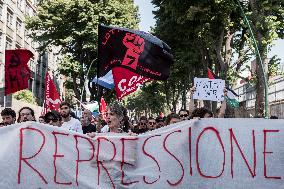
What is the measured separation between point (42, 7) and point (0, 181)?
102ft

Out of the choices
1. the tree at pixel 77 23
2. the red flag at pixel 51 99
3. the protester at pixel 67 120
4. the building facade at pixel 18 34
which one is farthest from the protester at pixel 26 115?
the tree at pixel 77 23

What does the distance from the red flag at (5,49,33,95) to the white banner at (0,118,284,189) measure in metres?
4.49

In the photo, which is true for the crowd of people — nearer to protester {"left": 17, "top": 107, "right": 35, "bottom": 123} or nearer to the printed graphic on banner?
protester {"left": 17, "top": 107, "right": 35, "bottom": 123}

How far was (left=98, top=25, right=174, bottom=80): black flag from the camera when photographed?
7.27 meters

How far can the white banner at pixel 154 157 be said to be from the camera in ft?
15.3

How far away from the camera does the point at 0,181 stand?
4629 mm

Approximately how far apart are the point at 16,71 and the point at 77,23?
982 inches

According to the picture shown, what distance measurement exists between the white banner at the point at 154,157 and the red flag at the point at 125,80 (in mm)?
2999

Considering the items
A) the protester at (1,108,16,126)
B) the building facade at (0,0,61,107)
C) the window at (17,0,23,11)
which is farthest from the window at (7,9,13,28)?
the protester at (1,108,16,126)

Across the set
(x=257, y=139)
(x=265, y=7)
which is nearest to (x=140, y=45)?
(x=257, y=139)

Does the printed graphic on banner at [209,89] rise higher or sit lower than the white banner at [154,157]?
higher

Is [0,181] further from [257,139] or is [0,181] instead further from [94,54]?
[94,54]

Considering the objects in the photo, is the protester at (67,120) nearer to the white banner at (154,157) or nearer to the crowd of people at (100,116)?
the crowd of people at (100,116)

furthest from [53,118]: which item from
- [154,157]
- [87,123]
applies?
[87,123]
